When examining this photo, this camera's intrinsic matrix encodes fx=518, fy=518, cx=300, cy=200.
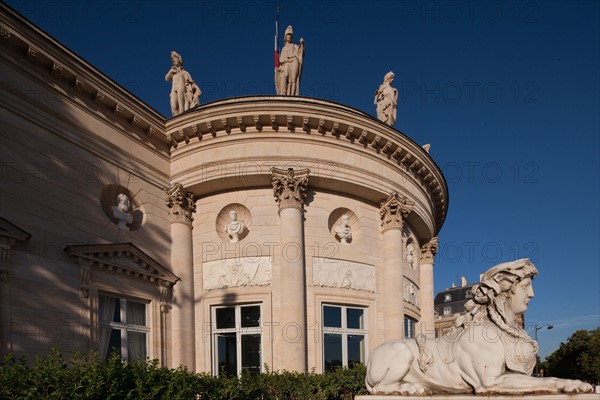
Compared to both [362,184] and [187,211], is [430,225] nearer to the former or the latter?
[362,184]

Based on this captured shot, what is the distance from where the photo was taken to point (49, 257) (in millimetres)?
13703

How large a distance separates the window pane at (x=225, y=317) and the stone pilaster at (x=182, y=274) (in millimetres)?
933

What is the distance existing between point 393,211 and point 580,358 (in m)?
48.1

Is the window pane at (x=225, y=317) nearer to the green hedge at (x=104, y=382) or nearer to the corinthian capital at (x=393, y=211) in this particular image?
the green hedge at (x=104, y=382)

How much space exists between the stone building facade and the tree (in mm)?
43853

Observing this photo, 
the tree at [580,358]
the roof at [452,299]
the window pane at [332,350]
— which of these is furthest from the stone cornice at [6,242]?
the roof at [452,299]

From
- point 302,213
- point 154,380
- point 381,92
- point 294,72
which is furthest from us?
point 381,92

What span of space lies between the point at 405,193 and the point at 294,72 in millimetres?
6604

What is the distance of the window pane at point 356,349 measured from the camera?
1906 cm

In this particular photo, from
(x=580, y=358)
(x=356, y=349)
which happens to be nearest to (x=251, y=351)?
(x=356, y=349)

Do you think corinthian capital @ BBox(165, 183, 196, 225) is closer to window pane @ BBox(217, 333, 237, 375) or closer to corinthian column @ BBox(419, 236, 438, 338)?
window pane @ BBox(217, 333, 237, 375)

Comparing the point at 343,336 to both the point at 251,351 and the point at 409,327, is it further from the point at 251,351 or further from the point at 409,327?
the point at 409,327

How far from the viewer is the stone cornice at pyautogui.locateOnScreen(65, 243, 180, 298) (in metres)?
14.5

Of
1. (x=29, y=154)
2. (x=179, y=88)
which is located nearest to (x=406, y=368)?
(x=29, y=154)
